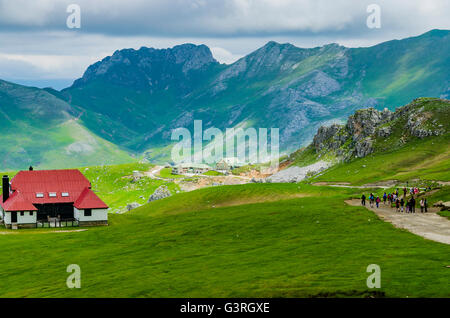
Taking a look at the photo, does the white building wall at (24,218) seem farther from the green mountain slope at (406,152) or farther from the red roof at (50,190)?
the green mountain slope at (406,152)

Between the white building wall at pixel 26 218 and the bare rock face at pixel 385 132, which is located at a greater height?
the bare rock face at pixel 385 132

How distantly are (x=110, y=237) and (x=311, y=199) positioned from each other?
39.6 metres

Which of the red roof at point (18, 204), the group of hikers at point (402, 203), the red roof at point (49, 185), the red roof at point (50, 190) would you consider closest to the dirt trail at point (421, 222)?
the group of hikers at point (402, 203)

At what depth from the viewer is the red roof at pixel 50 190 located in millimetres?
111875

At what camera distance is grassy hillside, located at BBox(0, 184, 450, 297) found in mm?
46594

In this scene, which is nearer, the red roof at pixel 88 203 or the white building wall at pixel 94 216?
the red roof at pixel 88 203

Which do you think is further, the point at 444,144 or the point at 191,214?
the point at 444,144

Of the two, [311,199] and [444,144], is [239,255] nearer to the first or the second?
[311,199]

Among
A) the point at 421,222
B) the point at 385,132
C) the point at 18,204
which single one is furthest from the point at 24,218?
the point at 385,132

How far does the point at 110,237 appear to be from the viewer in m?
87.3

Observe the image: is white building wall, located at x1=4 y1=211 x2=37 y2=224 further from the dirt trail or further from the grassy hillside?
the dirt trail

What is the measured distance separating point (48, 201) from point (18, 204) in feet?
22.5

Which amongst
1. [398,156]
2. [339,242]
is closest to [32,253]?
[339,242]
